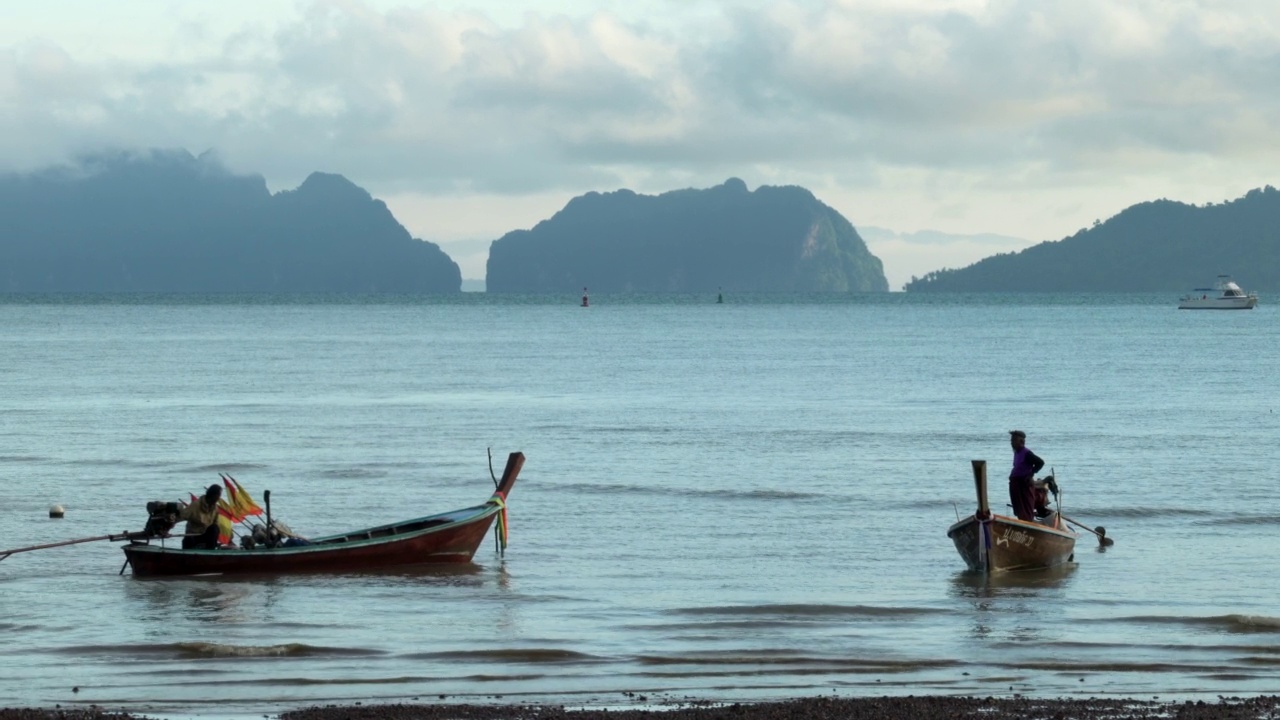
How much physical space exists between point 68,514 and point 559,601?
11.8m

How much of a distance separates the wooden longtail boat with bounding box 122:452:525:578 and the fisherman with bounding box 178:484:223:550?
0.18m

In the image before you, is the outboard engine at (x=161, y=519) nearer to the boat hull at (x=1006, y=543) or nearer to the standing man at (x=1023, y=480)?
the boat hull at (x=1006, y=543)

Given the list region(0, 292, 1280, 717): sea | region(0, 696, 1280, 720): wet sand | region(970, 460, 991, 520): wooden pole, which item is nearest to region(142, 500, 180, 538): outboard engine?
region(0, 292, 1280, 717): sea

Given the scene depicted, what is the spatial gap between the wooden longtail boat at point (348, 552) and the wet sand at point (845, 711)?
780 cm

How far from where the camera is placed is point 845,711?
1377cm

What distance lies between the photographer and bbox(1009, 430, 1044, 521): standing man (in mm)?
22266

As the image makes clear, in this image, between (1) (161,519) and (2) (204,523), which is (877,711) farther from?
(1) (161,519)

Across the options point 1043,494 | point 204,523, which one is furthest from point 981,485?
point 204,523

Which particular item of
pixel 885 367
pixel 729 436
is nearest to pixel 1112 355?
pixel 885 367

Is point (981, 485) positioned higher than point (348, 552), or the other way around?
point (981, 485)

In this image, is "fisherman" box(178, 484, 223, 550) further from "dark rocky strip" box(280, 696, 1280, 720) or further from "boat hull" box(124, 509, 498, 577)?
"dark rocky strip" box(280, 696, 1280, 720)

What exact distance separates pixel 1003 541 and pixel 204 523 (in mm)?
11096

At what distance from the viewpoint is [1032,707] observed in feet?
46.3

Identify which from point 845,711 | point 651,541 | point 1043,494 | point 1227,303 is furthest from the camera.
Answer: point 1227,303
